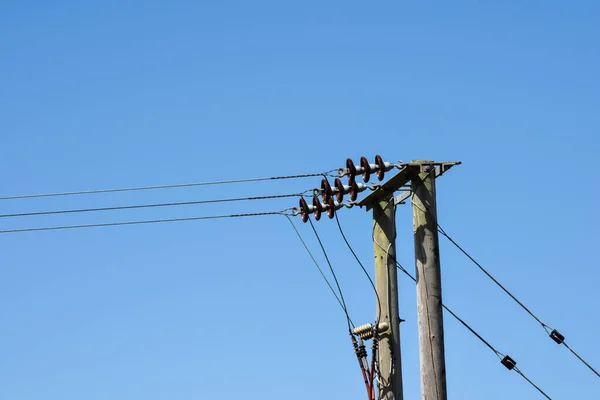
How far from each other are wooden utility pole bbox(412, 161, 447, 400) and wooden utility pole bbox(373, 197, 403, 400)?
555 millimetres

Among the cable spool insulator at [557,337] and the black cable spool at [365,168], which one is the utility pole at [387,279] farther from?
the cable spool insulator at [557,337]

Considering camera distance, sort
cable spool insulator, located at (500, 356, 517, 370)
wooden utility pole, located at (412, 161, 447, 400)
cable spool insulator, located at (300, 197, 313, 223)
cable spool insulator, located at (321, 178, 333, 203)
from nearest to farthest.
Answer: wooden utility pole, located at (412, 161, 447, 400) < cable spool insulator, located at (500, 356, 517, 370) < cable spool insulator, located at (321, 178, 333, 203) < cable spool insulator, located at (300, 197, 313, 223)

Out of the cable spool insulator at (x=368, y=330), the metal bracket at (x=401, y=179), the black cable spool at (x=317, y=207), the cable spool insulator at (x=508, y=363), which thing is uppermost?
the black cable spool at (x=317, y=207)

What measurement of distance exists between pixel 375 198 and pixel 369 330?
163cm

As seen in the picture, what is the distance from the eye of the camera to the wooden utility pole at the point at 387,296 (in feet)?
39.9

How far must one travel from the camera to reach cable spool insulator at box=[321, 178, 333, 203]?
13.4 meters

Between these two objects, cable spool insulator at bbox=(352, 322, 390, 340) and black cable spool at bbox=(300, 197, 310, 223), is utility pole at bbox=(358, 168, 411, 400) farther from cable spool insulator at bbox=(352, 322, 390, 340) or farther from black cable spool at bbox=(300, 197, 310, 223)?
black cable spool at bbox=(300, 197, 310, 223)

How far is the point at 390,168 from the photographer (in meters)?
12.5

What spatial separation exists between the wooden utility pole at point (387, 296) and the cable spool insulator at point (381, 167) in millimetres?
405

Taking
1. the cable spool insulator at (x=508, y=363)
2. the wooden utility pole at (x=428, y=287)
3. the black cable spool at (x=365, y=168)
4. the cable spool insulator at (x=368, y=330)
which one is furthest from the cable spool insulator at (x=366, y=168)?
the cable spool insulator at (x=508, y=363)

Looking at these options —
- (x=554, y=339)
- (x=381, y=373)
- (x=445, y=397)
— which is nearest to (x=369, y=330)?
(x=381, y=373)

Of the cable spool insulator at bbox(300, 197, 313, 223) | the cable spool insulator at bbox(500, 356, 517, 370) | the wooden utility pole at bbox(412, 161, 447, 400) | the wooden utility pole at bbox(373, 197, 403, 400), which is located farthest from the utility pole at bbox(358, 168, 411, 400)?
the cable spool insulator at bbox(500, 356, 517, 370)

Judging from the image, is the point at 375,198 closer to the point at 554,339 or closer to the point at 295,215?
the point at 295,215

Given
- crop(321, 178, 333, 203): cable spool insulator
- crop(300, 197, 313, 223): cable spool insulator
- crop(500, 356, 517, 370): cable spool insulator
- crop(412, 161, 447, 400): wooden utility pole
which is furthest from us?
crop(300, 197, 313, 223): cable spool insulator
